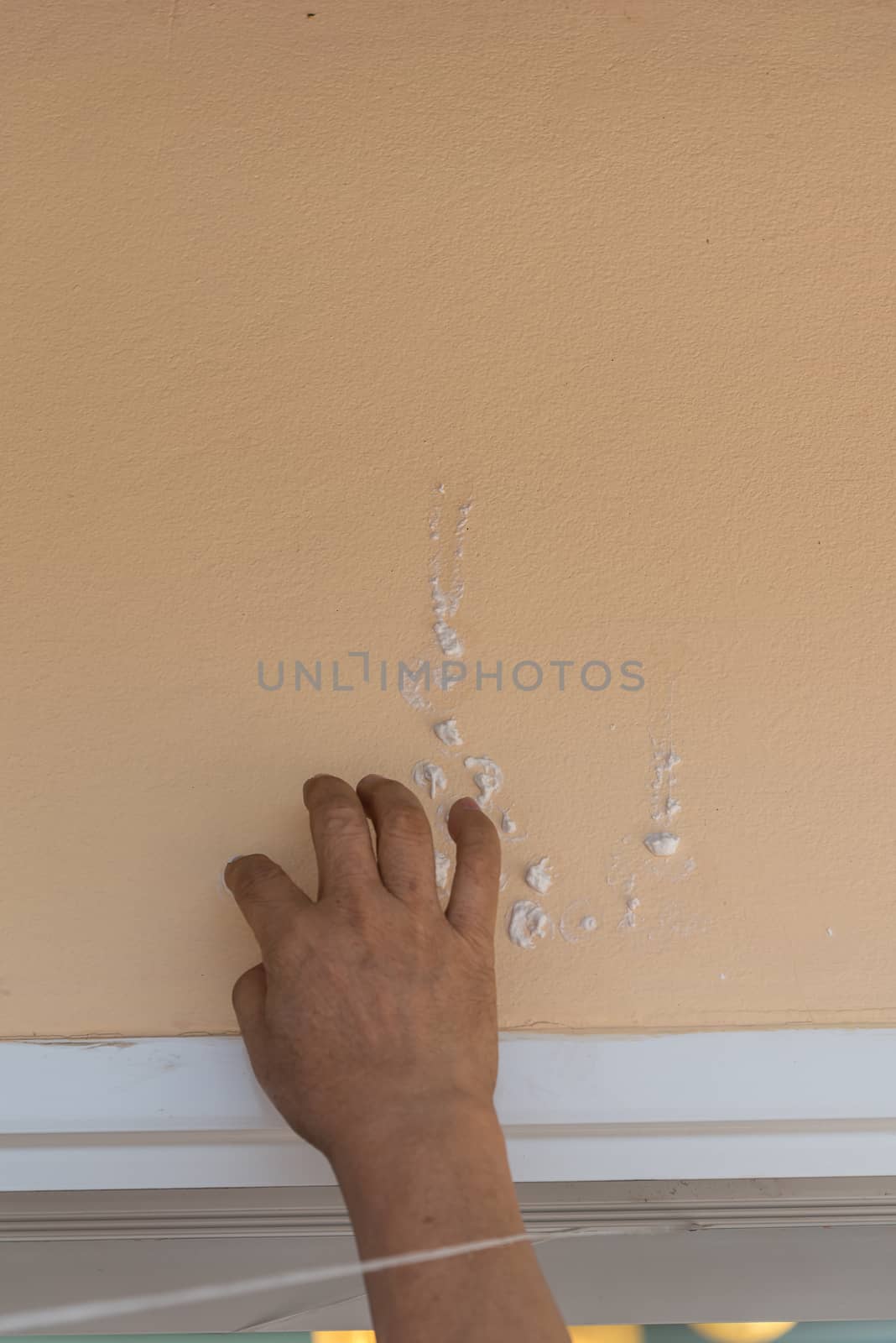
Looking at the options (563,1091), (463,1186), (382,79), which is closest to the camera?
(463,1186)

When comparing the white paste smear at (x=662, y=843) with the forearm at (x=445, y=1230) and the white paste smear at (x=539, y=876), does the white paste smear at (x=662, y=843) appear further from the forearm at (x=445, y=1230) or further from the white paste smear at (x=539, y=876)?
the forearm at (x=445, y=1230)

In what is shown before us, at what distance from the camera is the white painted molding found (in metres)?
0.61

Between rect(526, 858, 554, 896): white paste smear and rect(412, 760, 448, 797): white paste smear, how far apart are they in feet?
0.26

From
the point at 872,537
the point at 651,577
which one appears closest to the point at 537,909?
the point at 651,577

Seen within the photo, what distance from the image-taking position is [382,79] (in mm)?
745

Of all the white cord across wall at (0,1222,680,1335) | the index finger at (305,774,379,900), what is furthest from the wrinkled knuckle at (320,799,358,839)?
the white cord across wall at (0,1222,680,1335)

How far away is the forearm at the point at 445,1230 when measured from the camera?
0.45 metres

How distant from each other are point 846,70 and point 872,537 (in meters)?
0.39

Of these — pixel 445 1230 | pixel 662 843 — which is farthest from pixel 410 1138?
pixel 662 843

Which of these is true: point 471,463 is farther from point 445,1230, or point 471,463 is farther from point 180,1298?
point 180,1298

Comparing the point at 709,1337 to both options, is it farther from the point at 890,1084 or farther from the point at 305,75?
the point at 305,75

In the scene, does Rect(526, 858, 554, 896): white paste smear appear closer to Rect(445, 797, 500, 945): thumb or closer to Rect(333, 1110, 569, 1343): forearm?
Rect(445, 797, 500, 945): thumb

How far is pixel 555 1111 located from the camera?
0.62m

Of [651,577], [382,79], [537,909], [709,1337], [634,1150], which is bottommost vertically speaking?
[709,1337]
